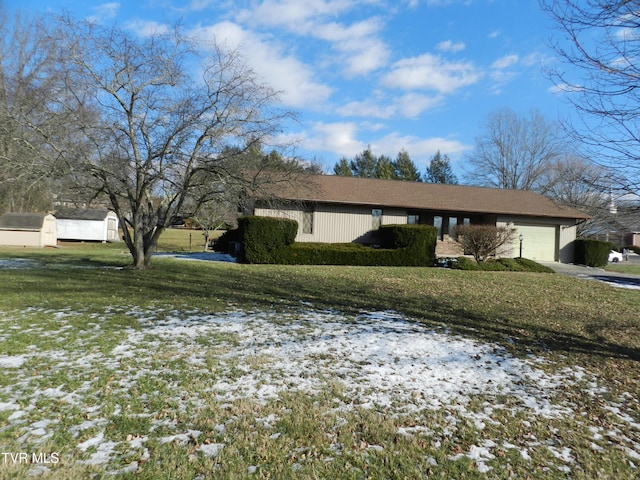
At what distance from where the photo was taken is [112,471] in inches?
105

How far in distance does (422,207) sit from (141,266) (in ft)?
49.8

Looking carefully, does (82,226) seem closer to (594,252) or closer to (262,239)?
(262,239)

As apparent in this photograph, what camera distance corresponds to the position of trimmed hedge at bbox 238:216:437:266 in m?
17.5

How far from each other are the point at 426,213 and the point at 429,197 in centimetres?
124

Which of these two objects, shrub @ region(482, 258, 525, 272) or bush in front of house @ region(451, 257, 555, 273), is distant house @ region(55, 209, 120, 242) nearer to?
bush in front of house @ region(451, 257, 555, 273)

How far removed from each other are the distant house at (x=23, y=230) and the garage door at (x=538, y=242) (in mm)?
30857

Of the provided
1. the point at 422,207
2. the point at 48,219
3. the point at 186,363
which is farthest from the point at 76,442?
the point at 48,219

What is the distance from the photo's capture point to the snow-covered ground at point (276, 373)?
3262 millimetres

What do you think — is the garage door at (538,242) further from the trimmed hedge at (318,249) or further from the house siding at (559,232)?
the trimmed hedge at (318,249)

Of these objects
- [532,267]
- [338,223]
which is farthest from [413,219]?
[532,267]

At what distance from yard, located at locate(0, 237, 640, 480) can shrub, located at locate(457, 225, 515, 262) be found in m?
9.98

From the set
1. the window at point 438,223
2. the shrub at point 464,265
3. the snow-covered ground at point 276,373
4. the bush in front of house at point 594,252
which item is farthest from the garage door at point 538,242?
the snow-covered ground at point 276,373

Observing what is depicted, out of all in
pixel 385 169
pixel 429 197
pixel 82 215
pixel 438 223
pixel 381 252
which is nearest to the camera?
pixel 381 252

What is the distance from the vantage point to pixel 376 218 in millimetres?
22750
